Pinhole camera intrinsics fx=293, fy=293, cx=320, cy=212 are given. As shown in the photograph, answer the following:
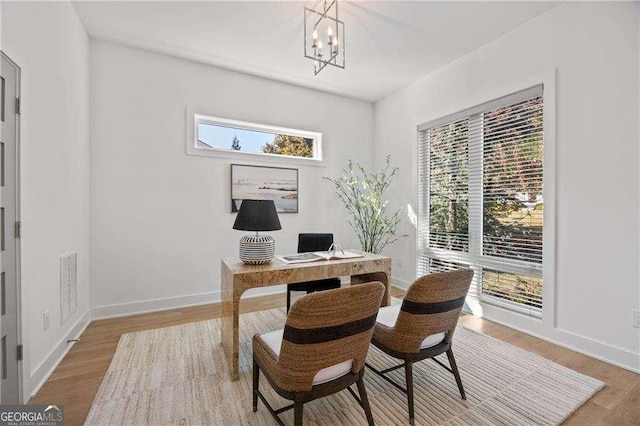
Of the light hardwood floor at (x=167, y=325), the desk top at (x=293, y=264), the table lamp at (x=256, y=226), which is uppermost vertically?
the table lamp at (x=256, y=226)

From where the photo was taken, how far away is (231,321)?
2086 mm

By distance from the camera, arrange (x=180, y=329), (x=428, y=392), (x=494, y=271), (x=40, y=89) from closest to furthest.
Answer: (x=428, y=392) → (x=40, y=89) → (x=180, y=329) → (x=494, y=271)

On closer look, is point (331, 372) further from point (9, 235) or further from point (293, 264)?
point (9, 235)

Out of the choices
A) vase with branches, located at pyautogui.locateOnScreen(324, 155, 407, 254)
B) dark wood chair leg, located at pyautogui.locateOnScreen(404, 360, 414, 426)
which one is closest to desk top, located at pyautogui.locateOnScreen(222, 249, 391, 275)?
dark wood chair leg, located at pyautogui.locateOnScreen(404, 360, 414, 426)

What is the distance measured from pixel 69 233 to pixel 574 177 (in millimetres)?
4441

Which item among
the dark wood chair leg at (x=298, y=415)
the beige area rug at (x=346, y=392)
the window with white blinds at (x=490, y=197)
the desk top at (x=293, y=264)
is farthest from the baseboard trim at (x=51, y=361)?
the window with white blinds at (x=490, y=197)

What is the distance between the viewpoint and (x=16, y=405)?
5.51 ft

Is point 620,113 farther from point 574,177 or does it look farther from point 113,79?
Answer: point 113,79

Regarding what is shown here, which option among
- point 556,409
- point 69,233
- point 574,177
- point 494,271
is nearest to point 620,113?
point 574,177

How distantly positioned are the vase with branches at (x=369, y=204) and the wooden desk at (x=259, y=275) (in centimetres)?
186

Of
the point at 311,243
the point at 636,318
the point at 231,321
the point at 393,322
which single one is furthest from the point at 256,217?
the point at 636,318

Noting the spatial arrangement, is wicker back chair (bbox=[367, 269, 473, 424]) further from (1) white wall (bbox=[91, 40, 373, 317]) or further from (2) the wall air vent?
Result: (1) white wall (bbox=[91, 40, 373, 317])

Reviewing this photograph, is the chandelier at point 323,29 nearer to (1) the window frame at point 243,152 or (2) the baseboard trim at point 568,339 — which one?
(1) the window frame at point 243,152

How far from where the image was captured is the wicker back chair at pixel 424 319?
1593 mm
